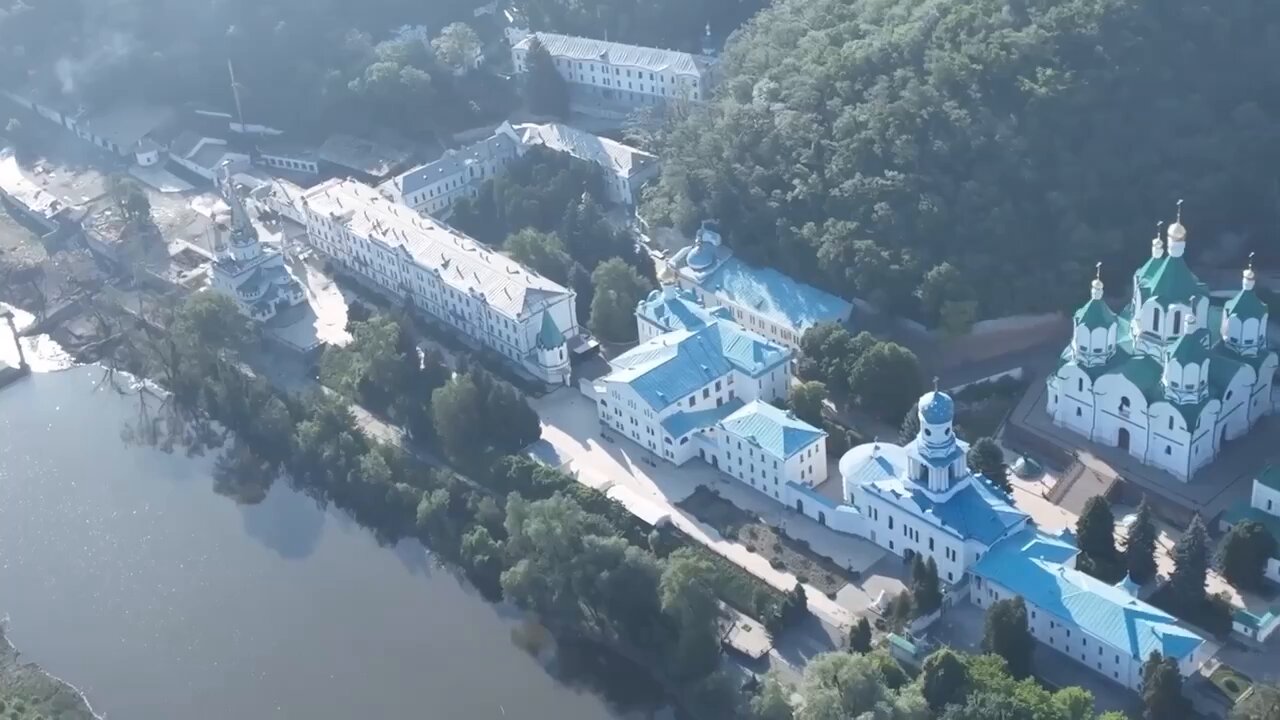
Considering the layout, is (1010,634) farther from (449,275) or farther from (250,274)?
(250,274)

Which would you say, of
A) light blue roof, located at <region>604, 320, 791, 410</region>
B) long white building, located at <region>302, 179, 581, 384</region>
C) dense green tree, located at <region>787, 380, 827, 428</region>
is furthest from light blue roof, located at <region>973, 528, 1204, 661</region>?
long white building, located at <region>302, 179, 581, 384</region>

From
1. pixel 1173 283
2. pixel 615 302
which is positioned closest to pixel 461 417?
pixel 615 302

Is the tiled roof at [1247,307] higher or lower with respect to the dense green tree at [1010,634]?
higher

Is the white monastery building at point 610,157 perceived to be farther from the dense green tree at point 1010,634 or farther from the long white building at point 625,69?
the dense green tree at point 1010,634

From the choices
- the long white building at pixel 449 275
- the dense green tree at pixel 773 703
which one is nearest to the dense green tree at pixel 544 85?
the long white building at pixel 449 275

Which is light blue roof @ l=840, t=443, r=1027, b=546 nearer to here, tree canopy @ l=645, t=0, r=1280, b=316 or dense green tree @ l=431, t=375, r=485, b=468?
tree canopy @ l=645, t=0, r=1280, b=316
